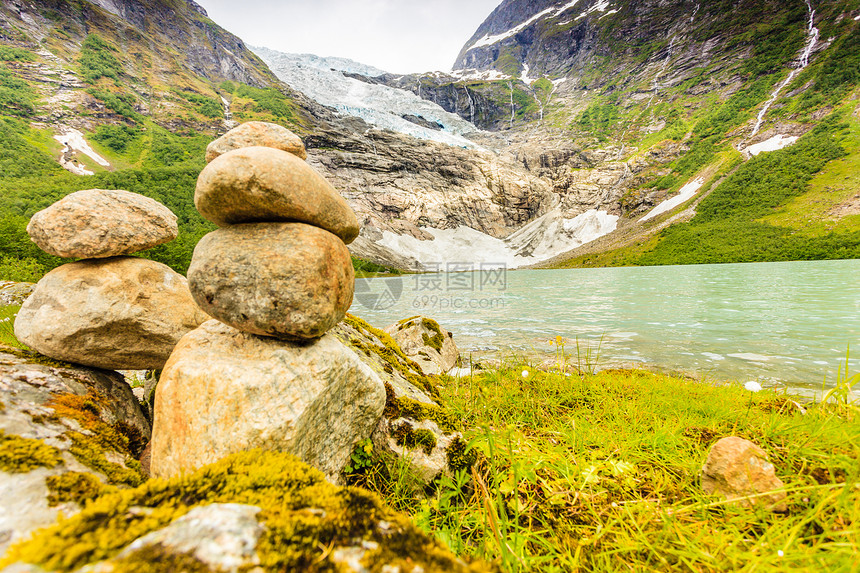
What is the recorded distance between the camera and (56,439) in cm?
261

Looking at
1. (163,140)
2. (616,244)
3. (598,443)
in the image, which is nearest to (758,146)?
(616,244)

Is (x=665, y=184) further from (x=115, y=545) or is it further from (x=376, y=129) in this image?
(x=115, y=545)

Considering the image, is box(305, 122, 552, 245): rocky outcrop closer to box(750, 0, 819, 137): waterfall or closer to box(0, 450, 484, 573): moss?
box(750, 0, 819, 137): waterfall

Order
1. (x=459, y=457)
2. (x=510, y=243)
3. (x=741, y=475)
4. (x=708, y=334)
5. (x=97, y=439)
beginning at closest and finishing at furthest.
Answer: (x=741, y=475) < (x=97, y=439) < (x=459, y=457) < (x=708, y=334) < (x=510, y=243)

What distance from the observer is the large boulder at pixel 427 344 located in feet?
32.7

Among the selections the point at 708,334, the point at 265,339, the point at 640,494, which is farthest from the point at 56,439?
the point at 708,334

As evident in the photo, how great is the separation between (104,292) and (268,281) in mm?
2939

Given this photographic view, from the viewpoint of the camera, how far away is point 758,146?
140875 mm

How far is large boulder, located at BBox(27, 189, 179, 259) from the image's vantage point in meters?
4.34

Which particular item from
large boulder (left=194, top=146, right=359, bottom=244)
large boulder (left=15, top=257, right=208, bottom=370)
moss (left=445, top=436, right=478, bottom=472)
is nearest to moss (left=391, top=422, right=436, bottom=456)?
moss (left=445, top=436, right=478, bottom=472)

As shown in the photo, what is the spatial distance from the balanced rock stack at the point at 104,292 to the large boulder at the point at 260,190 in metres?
1.82

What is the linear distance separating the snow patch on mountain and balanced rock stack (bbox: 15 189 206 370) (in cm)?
16230

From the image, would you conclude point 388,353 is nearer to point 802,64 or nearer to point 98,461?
point 98,461

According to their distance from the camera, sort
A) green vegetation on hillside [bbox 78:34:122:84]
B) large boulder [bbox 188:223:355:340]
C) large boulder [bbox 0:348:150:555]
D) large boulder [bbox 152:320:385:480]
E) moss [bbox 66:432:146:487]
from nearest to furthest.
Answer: large boulder [bbox 0:348:150:555], moss [bbox 66:432:146:487], large boulder [bbox 152:320:385:480], large boulder [bbox 188:223:355:340], green vegetation on hillside [bbox 78:34:122:84]
